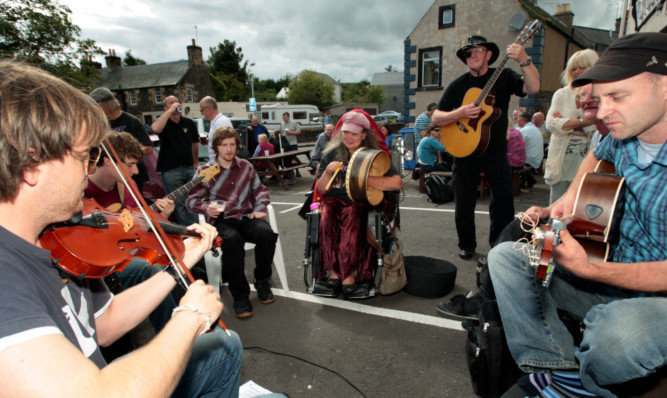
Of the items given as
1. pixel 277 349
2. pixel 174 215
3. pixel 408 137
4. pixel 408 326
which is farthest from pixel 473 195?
pixel 408 137

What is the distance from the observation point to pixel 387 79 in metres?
64.9

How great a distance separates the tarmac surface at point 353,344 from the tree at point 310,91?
4949cm

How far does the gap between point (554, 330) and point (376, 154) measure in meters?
1.76

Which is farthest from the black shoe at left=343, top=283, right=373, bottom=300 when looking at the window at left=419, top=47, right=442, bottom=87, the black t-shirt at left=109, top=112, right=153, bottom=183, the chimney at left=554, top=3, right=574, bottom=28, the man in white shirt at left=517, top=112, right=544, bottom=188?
the chimney at left=554, top=3, right=574, bottom=28

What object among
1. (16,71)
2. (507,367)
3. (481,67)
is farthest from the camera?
(481,67)

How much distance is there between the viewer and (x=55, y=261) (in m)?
1.03

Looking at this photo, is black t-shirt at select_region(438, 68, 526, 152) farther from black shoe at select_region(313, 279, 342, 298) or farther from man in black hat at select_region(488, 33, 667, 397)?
black shoe at select_region(313, 279, 342, 298)

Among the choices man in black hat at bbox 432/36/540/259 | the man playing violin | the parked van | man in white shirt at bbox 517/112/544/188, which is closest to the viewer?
the man playing violin

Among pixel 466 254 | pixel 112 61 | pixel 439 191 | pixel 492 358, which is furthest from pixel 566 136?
pixel 112 61

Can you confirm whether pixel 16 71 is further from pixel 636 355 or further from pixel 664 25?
pixel 664 25

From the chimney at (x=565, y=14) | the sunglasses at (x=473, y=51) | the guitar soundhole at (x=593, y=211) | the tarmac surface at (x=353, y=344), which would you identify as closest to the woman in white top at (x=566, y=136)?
the sunglasses at (x=473, y=51)

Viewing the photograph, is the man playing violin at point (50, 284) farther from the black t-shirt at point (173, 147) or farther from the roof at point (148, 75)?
the roof at point (148, 75)

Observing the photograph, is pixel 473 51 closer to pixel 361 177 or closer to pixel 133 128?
pixel 361 177

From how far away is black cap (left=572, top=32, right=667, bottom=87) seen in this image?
1390mm
